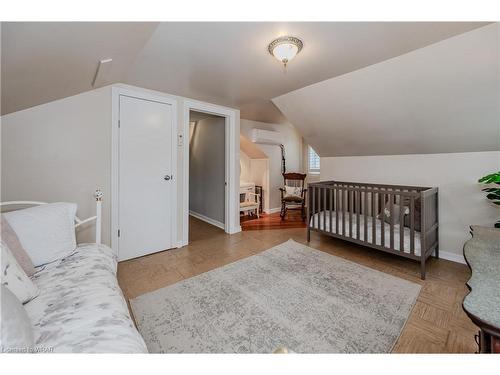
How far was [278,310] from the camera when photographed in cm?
161

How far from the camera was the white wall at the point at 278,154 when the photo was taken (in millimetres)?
4789

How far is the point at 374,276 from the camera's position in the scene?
2.10 metres

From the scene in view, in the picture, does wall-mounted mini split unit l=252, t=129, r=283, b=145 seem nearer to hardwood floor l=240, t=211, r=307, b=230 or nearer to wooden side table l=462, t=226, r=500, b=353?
hardwood floor l=240, t=211, r=307, b=230

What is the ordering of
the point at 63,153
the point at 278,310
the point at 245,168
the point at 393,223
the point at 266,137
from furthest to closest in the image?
the point at 245,168 → the point at 266,137 → the point at 393,223 → the point at 63,153 → the point at 278,310

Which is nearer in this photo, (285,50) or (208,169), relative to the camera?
(285,50)

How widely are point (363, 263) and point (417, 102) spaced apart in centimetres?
180

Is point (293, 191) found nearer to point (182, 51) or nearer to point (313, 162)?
point (313, 162)

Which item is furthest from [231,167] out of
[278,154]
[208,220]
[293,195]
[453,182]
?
[453,182]

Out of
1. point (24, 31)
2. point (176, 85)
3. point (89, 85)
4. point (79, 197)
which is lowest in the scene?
point (79, 197)

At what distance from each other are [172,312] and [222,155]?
104 inches

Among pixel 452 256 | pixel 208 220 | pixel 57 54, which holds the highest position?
pixel 57 54
